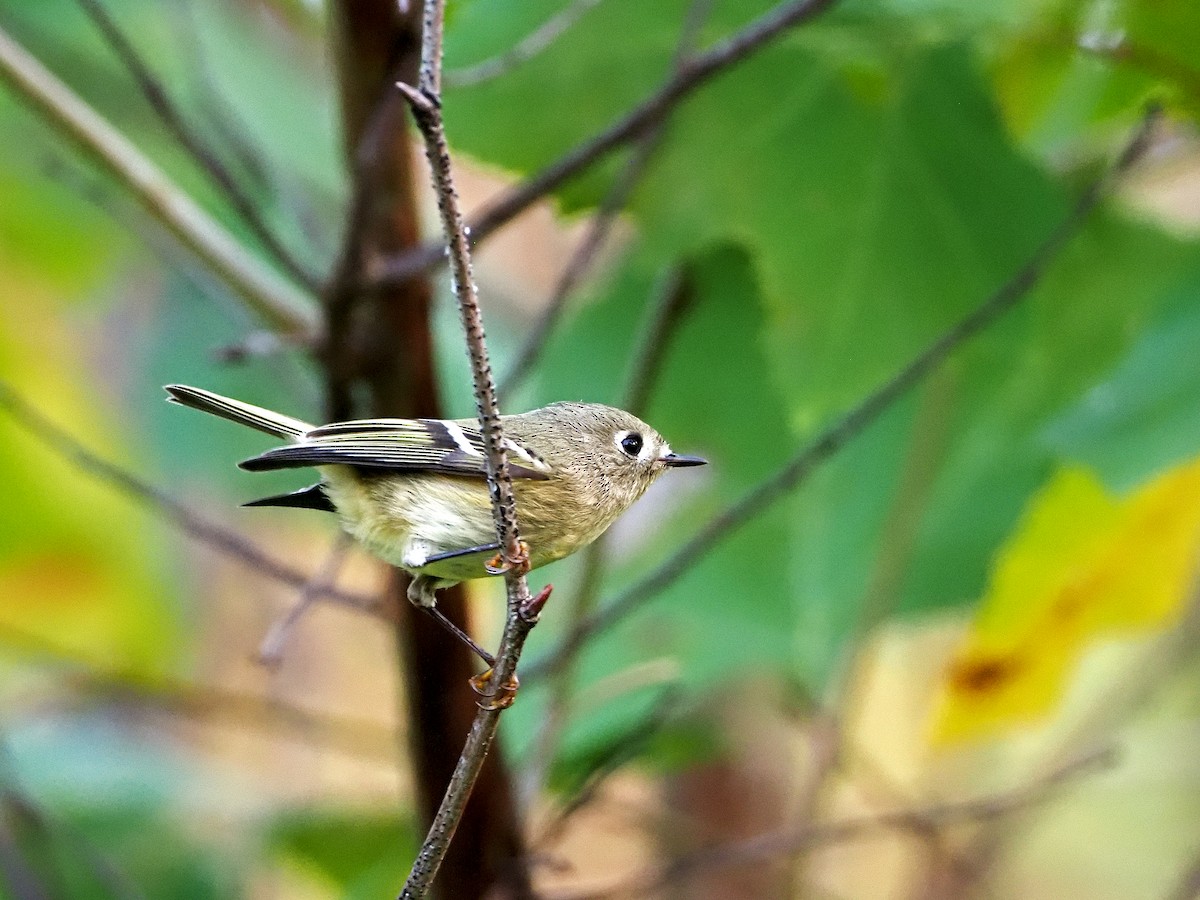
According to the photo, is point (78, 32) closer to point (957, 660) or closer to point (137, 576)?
point (137, 576)

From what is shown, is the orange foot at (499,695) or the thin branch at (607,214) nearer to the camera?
the orange foot at (499,695)

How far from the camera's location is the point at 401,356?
1673 millimetres

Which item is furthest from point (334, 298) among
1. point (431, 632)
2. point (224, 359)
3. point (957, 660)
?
point (957, 660)

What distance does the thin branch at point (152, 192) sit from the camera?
1627mm

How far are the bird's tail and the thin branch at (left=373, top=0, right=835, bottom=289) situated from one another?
0.29 meters

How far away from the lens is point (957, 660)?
2.19m

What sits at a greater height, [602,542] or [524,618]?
[602,542]

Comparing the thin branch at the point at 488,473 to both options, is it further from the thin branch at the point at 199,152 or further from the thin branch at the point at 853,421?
the thin branch at the point at 199,152

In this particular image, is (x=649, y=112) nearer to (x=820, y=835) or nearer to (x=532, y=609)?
(x=532, y=609)

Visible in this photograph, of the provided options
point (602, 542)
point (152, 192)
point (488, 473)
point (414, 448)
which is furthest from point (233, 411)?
point (602, 542)

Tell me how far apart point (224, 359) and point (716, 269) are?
0.78 meters

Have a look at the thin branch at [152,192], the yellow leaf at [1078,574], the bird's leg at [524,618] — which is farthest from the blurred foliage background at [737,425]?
the bird's leg at [524,618]

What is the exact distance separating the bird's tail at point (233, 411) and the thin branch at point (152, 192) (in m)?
0.33

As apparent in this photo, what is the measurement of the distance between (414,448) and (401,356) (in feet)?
1.11
